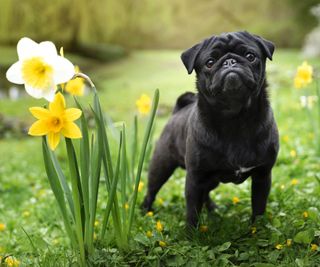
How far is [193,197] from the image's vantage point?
6.63 ft

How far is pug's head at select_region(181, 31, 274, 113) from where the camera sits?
1.69m

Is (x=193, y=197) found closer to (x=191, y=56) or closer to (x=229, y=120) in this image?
(x=229, y=120)

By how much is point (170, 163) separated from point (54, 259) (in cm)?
77

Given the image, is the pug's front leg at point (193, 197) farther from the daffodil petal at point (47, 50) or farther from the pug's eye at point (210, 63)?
the daffodil petal at point (47, 50)

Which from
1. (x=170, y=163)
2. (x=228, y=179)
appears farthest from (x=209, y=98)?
(x=170, y=163)

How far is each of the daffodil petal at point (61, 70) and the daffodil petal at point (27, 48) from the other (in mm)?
68

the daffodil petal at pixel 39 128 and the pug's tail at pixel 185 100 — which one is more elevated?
the daffodil petal at pixel 39 128

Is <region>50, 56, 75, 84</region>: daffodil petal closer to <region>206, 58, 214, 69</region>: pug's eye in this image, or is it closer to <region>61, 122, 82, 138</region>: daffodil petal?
<region>61, 122, 82, 138</region>: daffodil petal

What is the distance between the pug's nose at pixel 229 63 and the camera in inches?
66.7

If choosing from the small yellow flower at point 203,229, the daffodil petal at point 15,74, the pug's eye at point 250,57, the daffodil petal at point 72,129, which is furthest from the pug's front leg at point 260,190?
the daffodil petal at point 15,74

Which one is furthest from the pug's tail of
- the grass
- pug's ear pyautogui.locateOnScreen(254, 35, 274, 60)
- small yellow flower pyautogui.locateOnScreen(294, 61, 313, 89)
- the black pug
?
small yellow flower pyautogui.locateOnScreen(294, 61, 313, 89)

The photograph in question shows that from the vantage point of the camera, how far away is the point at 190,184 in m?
2.00

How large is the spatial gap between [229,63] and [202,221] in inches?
31.2

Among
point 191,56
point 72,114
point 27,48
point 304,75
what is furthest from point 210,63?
point 304,75
